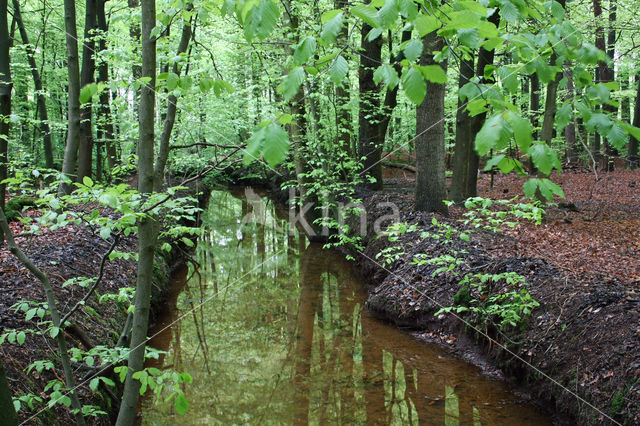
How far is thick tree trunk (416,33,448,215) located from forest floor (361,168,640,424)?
1.72ft

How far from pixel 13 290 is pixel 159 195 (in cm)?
307

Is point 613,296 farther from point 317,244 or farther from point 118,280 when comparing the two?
point 317,244

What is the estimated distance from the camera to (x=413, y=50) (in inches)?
64.2

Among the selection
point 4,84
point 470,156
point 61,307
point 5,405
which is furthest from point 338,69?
point 470,156

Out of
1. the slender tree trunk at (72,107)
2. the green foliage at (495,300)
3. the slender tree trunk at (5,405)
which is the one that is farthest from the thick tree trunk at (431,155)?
the slender tree trunk at (5,405)

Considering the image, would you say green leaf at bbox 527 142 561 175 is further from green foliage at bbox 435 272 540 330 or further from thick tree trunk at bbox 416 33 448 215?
thick tree trunk at bbox 416 33 448 215

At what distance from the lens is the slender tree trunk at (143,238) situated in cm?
251

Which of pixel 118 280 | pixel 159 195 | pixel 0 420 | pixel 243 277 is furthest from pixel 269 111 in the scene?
pixel 0 420

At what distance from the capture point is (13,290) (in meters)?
4.43

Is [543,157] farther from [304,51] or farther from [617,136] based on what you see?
[304,51]

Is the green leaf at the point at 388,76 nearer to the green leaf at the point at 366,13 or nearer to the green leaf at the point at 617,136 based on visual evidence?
the green leaf at the point at 366,13

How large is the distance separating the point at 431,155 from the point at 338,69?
25.4 feet

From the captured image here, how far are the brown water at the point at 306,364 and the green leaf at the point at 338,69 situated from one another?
13.1 feet

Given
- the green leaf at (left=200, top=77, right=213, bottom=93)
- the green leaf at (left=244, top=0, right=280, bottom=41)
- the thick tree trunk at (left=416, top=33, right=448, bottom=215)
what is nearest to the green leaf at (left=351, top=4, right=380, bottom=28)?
the green leaf at (left=244, top=0, right=280, bottom=41)
